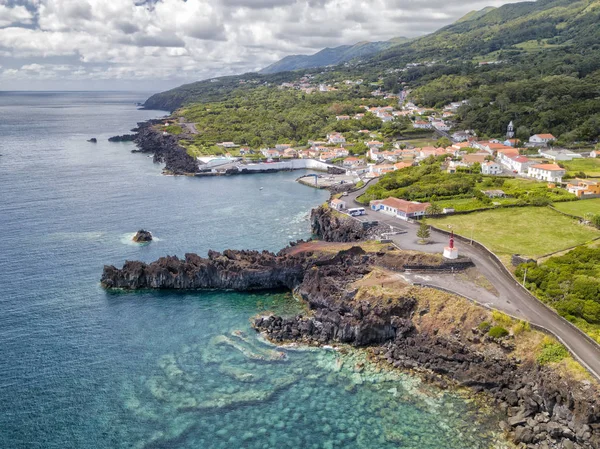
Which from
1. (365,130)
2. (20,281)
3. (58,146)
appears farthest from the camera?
(58,146)

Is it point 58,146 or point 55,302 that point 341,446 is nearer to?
point 55,302

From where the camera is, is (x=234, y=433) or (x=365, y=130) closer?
(x=234, y=433)

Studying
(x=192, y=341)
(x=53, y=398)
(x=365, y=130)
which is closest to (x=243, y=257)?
(x=192, y=341)

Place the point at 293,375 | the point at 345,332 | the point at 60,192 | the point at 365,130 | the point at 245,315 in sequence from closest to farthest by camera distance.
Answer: the point at 293,375 < the point at 345,332 < the point at 245,315 < the point at 60,192 < the point at 365,130

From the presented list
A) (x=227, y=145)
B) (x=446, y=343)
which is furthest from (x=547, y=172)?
(x=227, y=145)

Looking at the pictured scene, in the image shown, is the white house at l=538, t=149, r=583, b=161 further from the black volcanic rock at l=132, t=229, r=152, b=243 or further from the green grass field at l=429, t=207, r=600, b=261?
the black volcanic rock at l=132, t=229, r=152, b=243

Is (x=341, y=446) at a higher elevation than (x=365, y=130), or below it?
below

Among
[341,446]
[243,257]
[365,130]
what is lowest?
[341,446]
